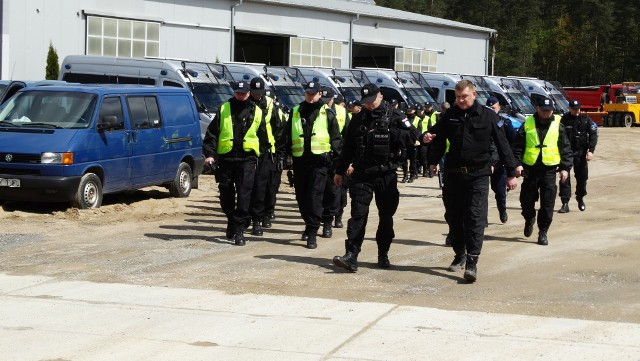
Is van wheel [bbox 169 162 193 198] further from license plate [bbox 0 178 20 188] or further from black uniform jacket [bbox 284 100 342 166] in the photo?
black uniform jacket [bbox 284 100 342 166]

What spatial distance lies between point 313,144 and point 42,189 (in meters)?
4.15

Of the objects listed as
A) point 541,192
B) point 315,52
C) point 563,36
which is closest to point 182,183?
point 541,192

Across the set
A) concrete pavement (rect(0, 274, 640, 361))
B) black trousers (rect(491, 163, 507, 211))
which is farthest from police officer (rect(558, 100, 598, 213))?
concrete pavement (rect(0, 274, 640, 361))

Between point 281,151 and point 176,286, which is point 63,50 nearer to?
point 281,151

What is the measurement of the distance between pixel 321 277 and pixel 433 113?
50.7ft

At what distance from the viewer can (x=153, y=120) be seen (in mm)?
16750

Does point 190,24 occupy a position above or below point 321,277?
above

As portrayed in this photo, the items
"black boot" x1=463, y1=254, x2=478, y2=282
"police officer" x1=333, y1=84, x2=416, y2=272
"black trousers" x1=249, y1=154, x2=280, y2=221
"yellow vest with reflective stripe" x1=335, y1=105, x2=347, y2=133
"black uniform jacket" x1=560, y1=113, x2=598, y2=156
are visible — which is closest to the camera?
"black boot" x1=463, y1=254, x2=478, y2=282

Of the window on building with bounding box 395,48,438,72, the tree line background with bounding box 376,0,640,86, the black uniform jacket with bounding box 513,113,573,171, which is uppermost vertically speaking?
the tree line background with bounding box 376,0,640,86

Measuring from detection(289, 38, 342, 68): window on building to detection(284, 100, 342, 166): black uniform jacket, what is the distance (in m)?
30.2

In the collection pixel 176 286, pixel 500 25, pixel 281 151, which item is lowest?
pixel 176 286

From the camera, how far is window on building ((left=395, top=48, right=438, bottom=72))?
160 feet

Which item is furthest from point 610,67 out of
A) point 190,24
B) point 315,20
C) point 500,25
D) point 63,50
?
point 63,50

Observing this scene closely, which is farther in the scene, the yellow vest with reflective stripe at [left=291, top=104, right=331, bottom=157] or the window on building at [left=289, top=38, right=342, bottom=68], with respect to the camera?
the window on building at [left=289, top=38, right=342, bottom=68]
